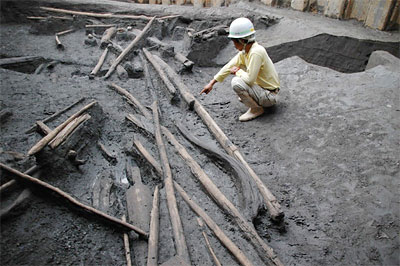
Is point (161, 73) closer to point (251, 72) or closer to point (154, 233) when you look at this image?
point (251, 72)

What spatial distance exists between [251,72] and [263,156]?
47.9 inches

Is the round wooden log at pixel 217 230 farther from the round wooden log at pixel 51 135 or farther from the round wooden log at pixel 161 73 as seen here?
the round wooden log at pixel 161 73

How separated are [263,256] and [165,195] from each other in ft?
3.75

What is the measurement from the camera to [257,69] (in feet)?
13.6

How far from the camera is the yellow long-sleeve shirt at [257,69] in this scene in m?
4.07

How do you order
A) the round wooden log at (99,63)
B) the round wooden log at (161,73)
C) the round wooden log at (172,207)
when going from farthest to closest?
the round wooden log at (99,63)
the round wooden log at (161,73)
the round wooden log at (172,207)

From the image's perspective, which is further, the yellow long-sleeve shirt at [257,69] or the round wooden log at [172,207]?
the yellow long-sleeve shirt at [257,69]

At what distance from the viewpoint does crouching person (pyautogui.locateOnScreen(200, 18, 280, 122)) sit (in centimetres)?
A: 403

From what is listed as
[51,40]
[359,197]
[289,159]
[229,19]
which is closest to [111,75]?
[51,40]

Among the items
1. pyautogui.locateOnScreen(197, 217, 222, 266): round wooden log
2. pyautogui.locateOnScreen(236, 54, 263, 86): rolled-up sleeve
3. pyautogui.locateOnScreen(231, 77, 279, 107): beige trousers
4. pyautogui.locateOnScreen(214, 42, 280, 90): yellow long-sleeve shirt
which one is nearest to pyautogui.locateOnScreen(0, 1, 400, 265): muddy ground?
pyautogui.locateOnScreen(197, 217, 222, 266): round wooden log

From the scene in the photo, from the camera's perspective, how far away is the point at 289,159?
371 cm

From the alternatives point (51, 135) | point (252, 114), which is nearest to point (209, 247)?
point (51, 135)

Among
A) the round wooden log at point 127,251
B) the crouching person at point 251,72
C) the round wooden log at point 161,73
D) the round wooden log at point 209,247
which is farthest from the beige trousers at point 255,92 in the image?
the round wooden log at point 127,251

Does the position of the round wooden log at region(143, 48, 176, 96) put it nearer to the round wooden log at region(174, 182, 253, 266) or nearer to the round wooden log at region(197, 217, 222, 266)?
the round wooden log at region(174, 182, 253, 266)
